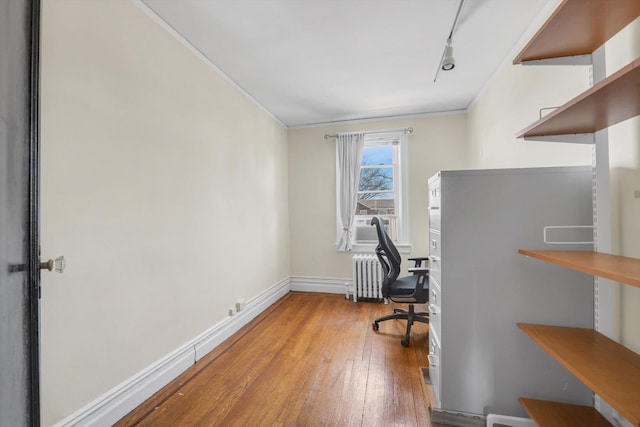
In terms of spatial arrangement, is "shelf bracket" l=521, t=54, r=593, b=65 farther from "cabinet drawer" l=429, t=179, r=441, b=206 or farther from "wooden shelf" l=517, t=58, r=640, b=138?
"cabinet drawer" l=429, t=179, r=441, b=206

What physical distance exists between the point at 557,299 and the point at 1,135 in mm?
2294

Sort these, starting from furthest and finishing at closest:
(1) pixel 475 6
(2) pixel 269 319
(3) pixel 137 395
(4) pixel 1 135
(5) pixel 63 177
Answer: (2) pixel 269 319, (1) pixel 475 6, (3) pixel 137 395, (5) pixel 63 177, (4) pixel 1 135

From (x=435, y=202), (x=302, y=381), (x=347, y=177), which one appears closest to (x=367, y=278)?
(x=347, y=177)

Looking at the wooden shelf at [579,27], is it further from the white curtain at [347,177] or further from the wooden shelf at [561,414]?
the white curtain at [347,177]

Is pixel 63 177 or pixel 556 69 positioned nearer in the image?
pixel 63 177

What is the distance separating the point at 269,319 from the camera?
2990mm

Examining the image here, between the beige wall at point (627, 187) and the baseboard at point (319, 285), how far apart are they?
9.50ft

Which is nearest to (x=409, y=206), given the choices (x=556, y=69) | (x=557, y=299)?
(x=556, y=69)

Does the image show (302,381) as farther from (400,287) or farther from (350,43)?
(350,43)

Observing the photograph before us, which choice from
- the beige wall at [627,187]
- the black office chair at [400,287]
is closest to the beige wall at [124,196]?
the black office chair at [400,287]

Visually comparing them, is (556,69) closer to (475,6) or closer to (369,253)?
(475,6)

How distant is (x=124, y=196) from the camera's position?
1584mm

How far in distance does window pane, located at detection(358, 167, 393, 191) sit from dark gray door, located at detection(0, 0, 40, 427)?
3.45 m

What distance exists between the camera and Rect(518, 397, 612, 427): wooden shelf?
1.16 metres
